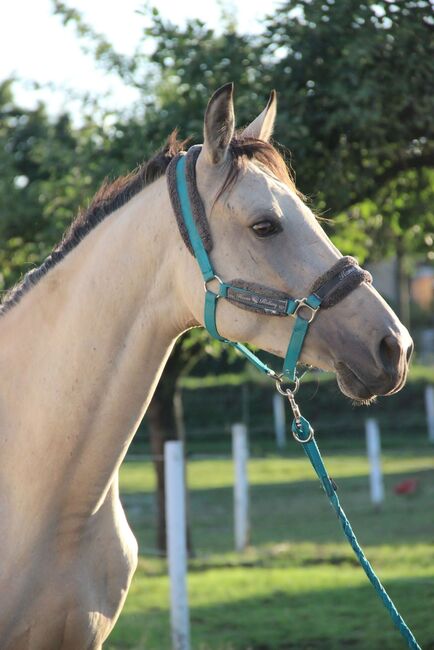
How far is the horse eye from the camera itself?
2.82 metres

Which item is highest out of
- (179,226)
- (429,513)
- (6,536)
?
(179,226)

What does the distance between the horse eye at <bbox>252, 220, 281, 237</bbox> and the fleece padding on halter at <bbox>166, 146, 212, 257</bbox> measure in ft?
0.54

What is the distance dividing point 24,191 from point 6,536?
5.61m

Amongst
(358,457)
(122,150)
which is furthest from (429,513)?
(122,150)

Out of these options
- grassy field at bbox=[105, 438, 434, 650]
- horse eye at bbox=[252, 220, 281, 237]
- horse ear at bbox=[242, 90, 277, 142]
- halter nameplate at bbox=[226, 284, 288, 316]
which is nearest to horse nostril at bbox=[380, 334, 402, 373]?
halter nameplate at bbox=[226, 284, 288, 316]

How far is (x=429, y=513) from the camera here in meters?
13.4

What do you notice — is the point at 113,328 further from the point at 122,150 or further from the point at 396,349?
the point at 122,150

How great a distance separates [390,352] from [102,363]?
0.94m

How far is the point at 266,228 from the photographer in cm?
283

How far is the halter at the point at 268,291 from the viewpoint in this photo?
8.93 feet

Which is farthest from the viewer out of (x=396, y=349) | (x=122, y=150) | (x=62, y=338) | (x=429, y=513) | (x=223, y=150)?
(x=429, y=513)

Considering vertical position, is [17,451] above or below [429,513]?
above

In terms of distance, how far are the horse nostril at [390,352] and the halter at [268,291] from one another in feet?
0.62

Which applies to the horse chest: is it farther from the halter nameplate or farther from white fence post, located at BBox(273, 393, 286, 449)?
white fence post, located at BBox(273, 393, 286, 449)
